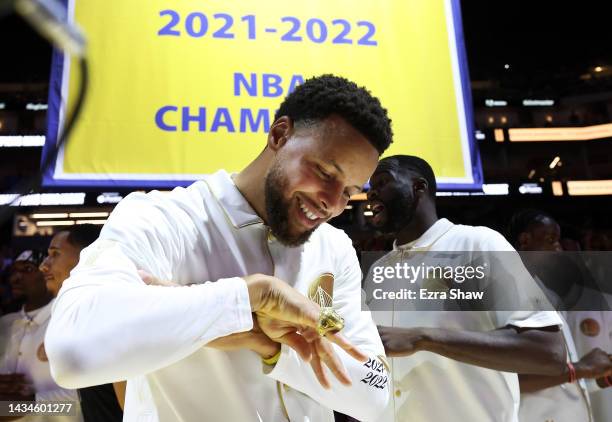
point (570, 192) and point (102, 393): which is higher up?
point (570, 192)

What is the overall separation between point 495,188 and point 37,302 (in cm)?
162

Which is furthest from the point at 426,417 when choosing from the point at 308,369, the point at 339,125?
the point at 339,125

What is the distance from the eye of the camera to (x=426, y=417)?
164cm

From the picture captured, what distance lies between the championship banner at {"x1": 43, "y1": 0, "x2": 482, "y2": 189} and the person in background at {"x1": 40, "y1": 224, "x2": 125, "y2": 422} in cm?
18

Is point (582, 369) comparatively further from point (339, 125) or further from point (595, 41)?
point (595, 41)

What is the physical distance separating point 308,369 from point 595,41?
7.15ft

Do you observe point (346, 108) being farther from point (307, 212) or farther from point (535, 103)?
point (535, 103)

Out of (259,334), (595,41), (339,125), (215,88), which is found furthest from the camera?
(595,41)

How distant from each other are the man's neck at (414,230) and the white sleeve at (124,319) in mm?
893

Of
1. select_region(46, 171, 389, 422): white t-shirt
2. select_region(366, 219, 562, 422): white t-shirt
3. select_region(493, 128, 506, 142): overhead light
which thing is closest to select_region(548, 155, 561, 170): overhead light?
select_region(493, 128, 506, 142): overhead light

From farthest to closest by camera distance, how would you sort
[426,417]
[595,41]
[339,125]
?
[595,41]
[426,417]
[339,125]

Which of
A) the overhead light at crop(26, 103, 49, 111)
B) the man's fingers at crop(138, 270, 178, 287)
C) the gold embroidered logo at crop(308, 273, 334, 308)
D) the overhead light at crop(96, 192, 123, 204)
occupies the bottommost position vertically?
the gold embroidered logo at crop(308, 273, 334, 308)

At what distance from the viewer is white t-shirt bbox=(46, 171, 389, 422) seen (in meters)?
0.86

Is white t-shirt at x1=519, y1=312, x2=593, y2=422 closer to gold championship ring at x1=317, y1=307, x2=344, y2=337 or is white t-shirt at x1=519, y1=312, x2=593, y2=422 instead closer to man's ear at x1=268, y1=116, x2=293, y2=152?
gold championship ring at x1=317, y1=307, x2=344, y2=337
